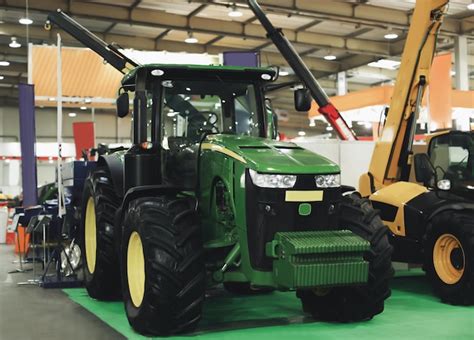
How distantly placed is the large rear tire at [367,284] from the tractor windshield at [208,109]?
1252mm

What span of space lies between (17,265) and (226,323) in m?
6.41

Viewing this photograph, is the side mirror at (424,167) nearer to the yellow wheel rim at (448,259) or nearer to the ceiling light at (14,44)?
the yellow wheel rim at (448,259)

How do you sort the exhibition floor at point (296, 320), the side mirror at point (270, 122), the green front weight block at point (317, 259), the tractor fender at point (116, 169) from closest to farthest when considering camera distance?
the green front weight block at point (317, 259) < the exhibition floor at point (296, 320) < the side mirror at point (270, 122) < the tractor fender at point (116, 169)

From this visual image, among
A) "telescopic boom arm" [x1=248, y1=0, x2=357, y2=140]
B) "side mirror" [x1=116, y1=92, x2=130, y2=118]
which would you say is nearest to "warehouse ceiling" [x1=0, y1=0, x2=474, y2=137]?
"telescopic boom arm" [x1=248, y1=0, x2=357, y2=140]

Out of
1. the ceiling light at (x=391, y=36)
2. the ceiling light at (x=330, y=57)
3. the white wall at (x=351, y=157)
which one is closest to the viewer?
the white wall at (x=351, y=157)

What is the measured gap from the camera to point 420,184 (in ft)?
26.5

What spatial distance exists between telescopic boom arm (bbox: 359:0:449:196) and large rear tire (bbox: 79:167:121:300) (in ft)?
11.2

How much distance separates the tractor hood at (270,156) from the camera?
5039mm

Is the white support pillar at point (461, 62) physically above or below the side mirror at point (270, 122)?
above

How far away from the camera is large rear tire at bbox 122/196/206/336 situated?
5004mm

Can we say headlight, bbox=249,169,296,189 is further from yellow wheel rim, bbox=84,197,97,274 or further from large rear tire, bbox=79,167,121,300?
yellow wheel rim, bbox=84,197,97,274

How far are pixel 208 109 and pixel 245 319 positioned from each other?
1.97 metres

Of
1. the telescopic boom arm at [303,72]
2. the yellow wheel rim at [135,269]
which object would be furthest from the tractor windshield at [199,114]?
the telescopic boom arm at [303,72]

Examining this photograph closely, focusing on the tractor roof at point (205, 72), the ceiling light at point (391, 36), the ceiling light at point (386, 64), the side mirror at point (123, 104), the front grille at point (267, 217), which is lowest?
the front grille at point (267, 217)
